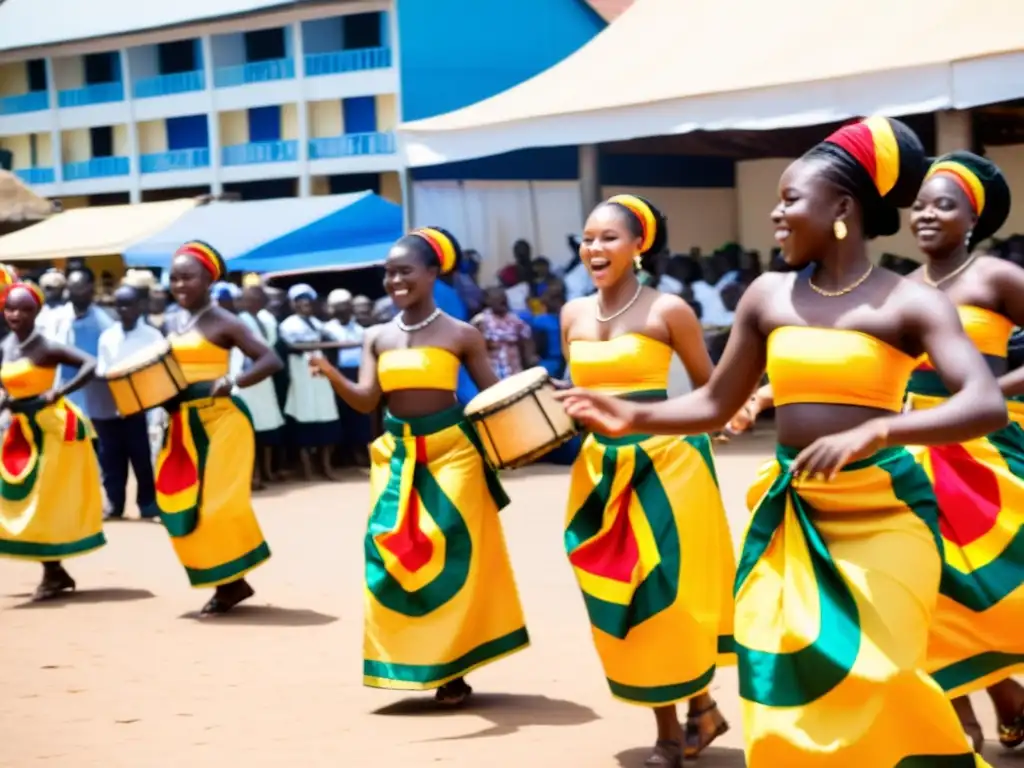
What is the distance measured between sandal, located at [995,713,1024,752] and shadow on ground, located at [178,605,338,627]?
4.07 metres

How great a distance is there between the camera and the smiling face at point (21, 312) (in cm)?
1054

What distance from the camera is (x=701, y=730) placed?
612 cm

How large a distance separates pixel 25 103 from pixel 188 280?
120 ft

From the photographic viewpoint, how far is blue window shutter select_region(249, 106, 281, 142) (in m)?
38.7

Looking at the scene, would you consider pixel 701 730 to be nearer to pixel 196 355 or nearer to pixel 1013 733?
pixel 1013 733

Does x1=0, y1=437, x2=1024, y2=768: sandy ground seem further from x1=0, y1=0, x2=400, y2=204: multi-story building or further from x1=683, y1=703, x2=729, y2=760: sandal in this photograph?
x1=0, y1=0, x2=400, y2=204: multi-story building

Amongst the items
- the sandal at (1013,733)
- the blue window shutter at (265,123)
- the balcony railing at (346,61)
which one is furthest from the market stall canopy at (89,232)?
the sandal at (1013,733)

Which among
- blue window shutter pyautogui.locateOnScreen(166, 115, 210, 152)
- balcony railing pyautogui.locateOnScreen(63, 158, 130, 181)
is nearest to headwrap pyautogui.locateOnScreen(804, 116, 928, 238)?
blue window shutter pyautogui.locateOnScreen(166, 115, 210, 152)

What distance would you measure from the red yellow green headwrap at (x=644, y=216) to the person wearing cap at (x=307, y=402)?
918 cm

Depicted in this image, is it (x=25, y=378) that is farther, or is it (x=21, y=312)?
Answer: (x=21, y=312)

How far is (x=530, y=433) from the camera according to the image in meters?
6.23

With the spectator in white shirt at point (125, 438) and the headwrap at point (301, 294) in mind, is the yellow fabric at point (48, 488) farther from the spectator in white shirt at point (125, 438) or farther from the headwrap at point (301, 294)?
the headwrap at point (301, 294)

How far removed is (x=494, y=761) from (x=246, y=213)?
80.3 ft

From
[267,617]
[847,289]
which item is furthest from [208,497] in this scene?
[847,289]
